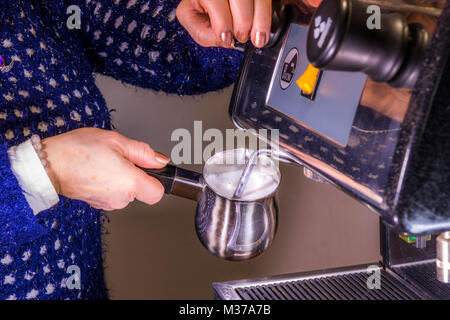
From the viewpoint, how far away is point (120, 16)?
2.33 ft

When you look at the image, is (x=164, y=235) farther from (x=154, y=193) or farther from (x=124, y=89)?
(x=154, y=193)

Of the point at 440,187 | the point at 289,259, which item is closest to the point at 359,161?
the point at 440,187

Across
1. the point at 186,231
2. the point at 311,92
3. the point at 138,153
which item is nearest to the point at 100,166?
the point at 138,153

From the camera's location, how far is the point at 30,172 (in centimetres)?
50

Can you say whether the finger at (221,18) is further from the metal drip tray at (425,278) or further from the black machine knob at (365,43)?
the metal drip tray at (425,278)

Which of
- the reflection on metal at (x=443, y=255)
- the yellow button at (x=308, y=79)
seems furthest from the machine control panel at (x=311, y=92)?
the reflection on metal at (x=443, y=255)

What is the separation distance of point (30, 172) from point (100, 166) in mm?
83

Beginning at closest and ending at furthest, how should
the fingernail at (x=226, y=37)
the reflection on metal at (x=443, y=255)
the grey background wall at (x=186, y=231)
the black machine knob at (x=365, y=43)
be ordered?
the black machine knob at (x=365, y=43)
the reflection on metal at (x=443, y=255)
the fingernail at (x=226, y=37)
the grey background wall at (x=186, y=231)

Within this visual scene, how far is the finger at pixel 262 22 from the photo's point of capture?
1.47 feet

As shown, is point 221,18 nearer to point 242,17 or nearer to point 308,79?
point 242,17

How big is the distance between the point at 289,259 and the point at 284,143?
805 mm

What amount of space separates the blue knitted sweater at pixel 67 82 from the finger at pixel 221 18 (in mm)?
179

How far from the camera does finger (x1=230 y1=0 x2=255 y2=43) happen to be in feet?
1.50

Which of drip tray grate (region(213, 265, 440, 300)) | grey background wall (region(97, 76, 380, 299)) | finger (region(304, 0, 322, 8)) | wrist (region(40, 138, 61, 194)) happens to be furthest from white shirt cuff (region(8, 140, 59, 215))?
grey background wall (region(97, 76, 380, 299))
